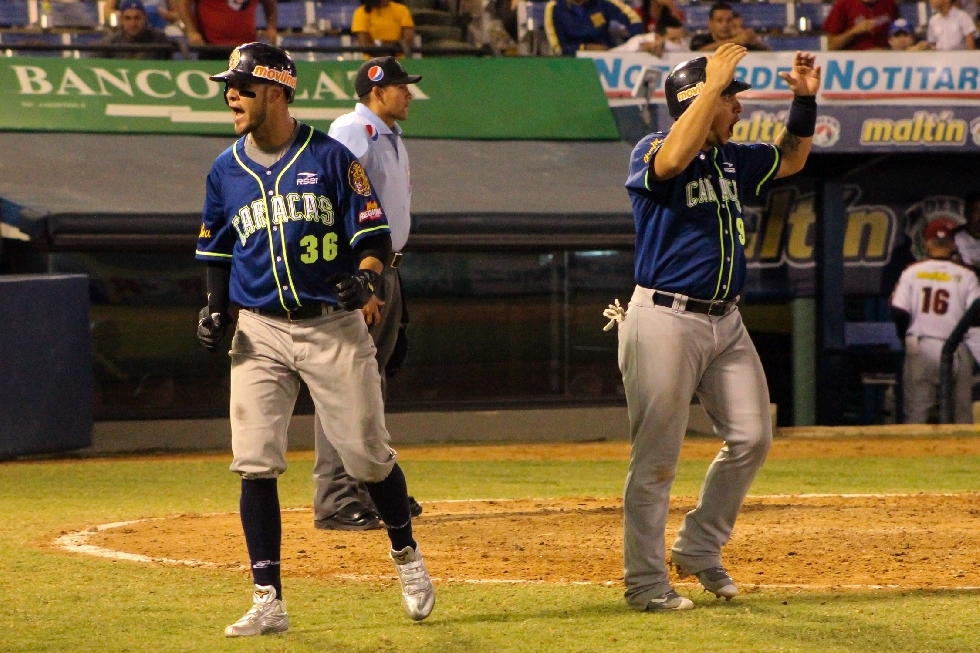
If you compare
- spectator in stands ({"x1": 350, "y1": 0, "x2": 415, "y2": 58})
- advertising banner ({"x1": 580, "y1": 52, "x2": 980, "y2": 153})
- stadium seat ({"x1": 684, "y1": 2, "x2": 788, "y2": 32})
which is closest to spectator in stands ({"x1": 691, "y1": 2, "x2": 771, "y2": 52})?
advertising banner ({"x1": 580, "y1": 52, "x2": 980, "y2": 153})

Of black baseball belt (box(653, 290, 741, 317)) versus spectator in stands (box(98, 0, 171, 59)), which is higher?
spectator in stands (box(98, 0, 171, 59))

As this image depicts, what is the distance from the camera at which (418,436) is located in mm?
12617

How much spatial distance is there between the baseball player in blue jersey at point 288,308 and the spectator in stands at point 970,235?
38.5ft

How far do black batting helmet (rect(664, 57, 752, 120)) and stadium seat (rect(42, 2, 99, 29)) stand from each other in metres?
10.8

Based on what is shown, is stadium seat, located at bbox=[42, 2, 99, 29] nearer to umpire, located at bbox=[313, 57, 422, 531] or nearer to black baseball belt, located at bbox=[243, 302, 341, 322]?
umpire, located at bbox=[313, 57, 422, 531]

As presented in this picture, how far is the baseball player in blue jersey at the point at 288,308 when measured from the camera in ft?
16.5

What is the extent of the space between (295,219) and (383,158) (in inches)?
91.6

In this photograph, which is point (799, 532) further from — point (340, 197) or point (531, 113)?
point (531, 113)

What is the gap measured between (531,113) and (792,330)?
3.50m

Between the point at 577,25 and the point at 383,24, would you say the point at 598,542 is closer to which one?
the point at 383,24

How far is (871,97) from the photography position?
14219mm

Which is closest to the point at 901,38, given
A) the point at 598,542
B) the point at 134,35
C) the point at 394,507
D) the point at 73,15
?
the point at 134,35

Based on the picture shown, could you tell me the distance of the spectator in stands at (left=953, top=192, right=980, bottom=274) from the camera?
15.8 metres

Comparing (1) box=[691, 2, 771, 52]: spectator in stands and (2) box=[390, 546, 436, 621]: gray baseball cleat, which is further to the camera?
(1) box=[691, 2, 771, 52]: spectator in stands
